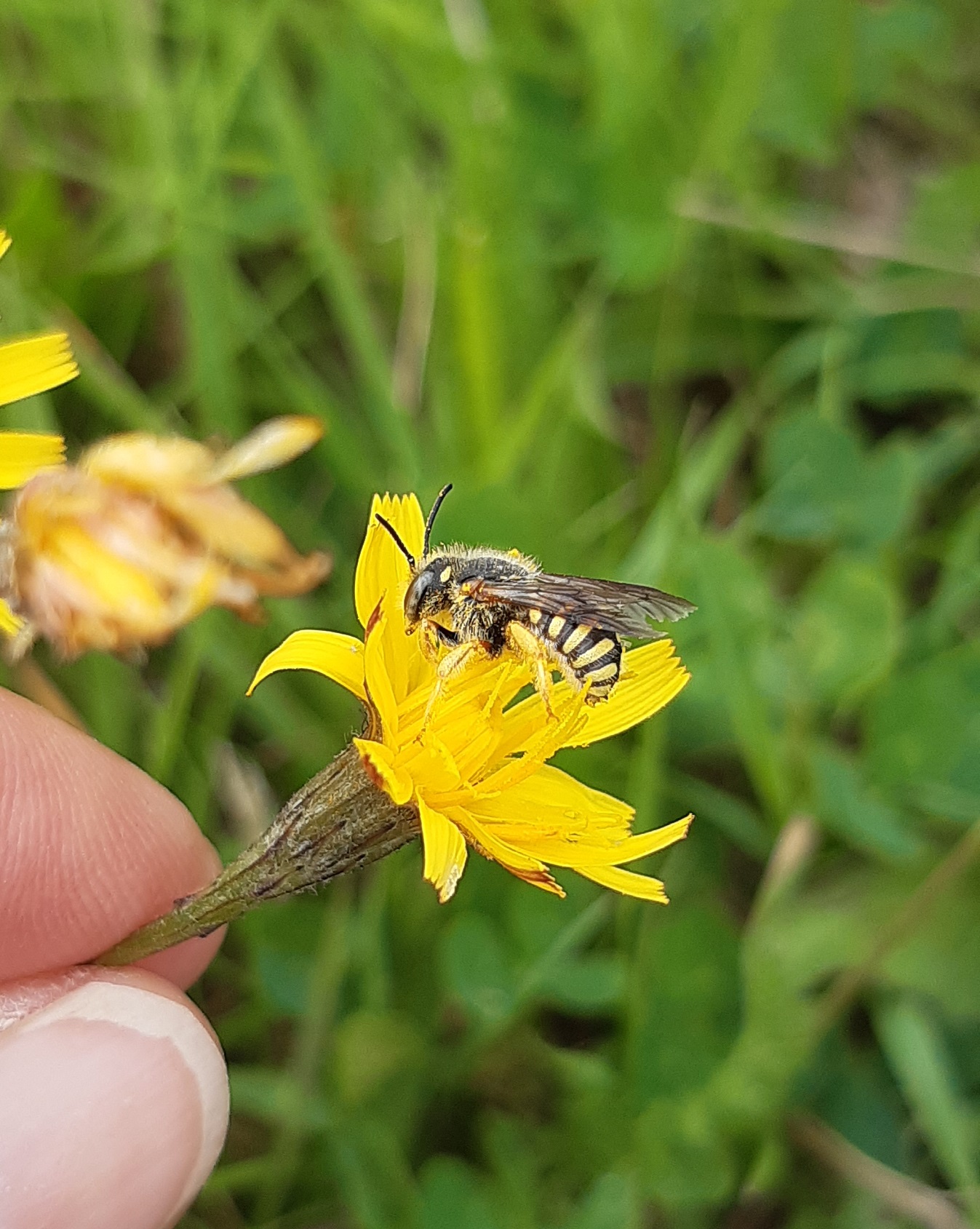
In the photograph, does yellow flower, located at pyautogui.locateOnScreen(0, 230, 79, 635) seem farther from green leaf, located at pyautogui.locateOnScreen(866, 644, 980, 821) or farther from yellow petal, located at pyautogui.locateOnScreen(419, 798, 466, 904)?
green leaf, located at pyautogui.locateOnScreen(866, 644, 980, 821)

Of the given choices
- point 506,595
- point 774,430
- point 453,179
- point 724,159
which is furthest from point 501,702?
point 724,159

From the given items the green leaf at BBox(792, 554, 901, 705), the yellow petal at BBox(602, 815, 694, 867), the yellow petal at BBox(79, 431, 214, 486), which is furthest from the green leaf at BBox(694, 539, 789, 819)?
the yellow petal at BBox(79, 431, 214, 486)

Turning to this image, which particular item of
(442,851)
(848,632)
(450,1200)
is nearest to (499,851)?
(442,851)

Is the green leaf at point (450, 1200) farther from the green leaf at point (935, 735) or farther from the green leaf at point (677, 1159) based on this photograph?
the green leaf at point (935, 735)

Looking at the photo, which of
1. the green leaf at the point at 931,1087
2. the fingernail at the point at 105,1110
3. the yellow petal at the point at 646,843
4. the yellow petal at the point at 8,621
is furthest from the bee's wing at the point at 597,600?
the green leaf at the point at 931,1087

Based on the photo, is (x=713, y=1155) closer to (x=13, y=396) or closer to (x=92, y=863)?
(x=92, y=863)

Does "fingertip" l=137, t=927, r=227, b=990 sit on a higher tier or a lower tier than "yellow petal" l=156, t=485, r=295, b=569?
lower

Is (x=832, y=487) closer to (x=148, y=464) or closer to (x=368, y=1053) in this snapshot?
(x=368, y=1053)

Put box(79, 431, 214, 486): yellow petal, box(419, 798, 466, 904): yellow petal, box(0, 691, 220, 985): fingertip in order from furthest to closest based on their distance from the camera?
box(0, 691, 220, 985): fingertip → box(79, 431, 214, 486): yellow petal → box(419, 798, 466, 904): yellow petal
